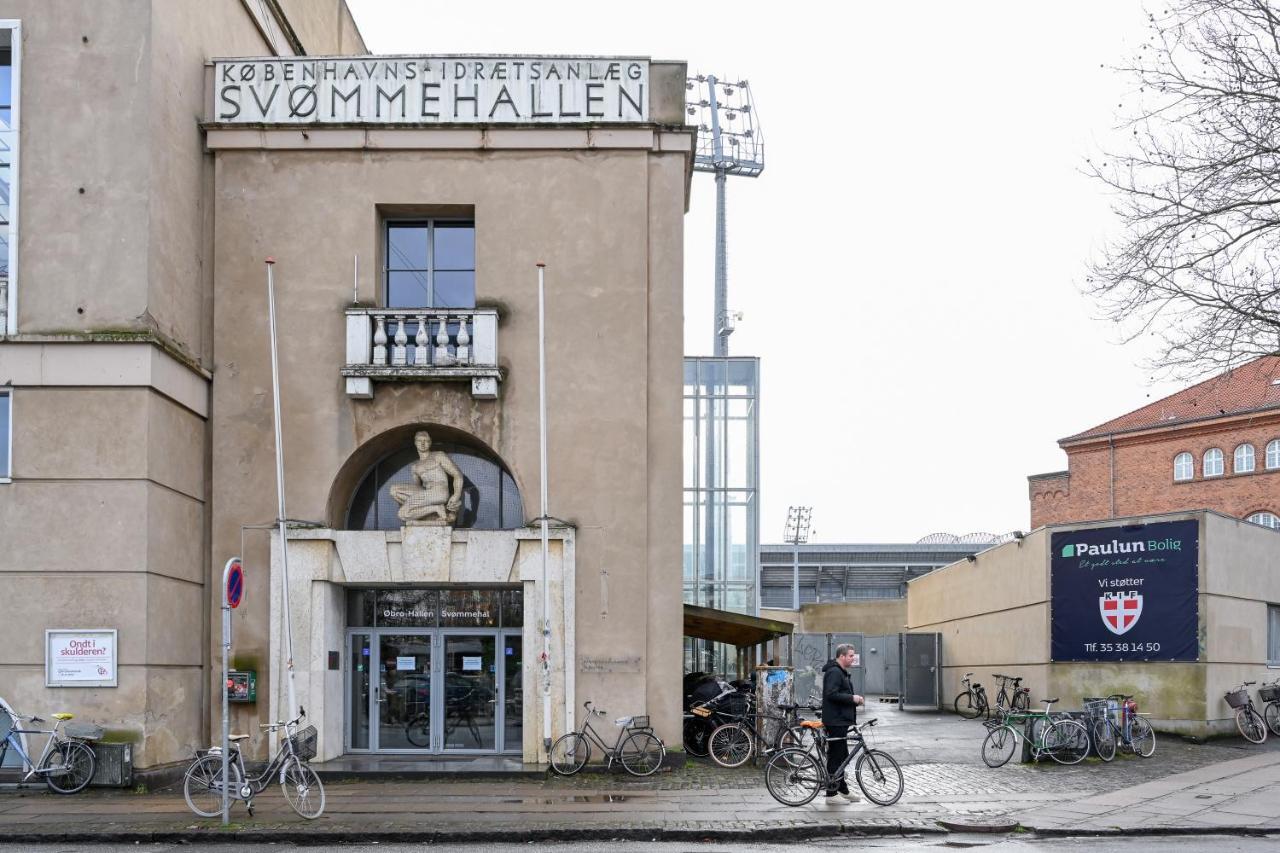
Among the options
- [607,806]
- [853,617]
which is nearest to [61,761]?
[607,806]

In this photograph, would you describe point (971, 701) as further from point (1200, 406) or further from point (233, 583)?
point (1200, 406)

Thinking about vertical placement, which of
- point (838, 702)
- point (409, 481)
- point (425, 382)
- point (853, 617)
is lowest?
point (853, 617)

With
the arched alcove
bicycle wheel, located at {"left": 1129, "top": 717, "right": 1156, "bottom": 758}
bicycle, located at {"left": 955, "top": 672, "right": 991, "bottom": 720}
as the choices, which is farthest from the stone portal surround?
bicycle, located at {"left": 955, "top": 672, "right": 991, "bottom": 720}

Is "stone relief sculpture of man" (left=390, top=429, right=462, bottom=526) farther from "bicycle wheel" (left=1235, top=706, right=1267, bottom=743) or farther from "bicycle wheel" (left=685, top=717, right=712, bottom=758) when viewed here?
"bicycle wheel" (left=1235, top=706, right=1267, bottom=743)

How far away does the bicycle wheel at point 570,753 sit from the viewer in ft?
62.3

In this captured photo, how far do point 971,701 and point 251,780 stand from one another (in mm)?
21002

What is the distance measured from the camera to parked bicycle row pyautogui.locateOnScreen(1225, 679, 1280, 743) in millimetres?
22938

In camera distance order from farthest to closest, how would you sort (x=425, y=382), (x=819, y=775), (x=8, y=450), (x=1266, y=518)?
1. (x=1266, y=518)
2. (x=425, y=382)
3. (x=8, y=450)
4. (x=819, y=775)

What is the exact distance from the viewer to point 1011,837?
14.0 m

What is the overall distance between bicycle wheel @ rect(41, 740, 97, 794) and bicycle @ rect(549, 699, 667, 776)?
6.20 metres

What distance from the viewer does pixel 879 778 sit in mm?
15883

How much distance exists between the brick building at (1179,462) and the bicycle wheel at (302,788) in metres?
40.8

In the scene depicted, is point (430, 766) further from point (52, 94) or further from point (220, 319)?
point (52, 94)

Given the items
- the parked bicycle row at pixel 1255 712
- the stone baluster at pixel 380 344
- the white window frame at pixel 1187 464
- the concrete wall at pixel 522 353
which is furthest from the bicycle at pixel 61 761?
the white window frame at pixel 1187 464
